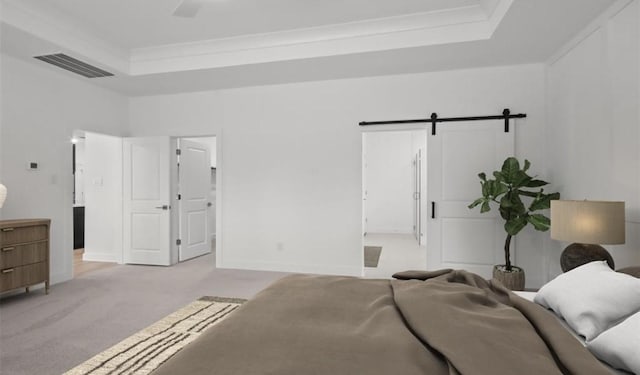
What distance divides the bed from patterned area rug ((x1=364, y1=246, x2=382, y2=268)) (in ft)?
12.3

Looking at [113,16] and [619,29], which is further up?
[113,16]

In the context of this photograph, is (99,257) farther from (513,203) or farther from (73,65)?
(513,203)

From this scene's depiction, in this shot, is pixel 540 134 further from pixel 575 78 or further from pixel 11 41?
pixel 11 41

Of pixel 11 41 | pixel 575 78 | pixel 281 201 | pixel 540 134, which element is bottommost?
pixel 281 201

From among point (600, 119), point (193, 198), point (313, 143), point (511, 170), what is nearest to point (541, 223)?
point (511, 170)

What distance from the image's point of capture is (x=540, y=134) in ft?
13.5

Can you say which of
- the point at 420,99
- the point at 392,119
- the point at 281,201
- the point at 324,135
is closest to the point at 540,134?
the point at 420,99

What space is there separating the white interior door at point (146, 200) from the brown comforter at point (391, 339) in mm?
4056

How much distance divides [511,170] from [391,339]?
2.97 metres

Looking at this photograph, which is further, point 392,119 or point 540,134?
point 392,119

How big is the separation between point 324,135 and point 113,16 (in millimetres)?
2668

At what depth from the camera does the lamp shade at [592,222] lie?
7.46ft

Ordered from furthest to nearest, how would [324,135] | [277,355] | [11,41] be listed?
[324,135]
[11,41]
[277,355]

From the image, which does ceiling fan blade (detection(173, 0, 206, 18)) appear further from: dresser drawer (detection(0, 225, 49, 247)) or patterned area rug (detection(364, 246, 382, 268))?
patterned area rug (detection(364, 246, 382, 268))
